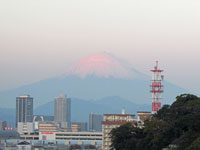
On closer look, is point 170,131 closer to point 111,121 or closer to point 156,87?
point 156,87

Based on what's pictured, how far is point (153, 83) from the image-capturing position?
122875 mm

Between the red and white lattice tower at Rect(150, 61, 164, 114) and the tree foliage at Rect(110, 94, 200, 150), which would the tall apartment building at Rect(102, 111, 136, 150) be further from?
the tree foliage at Rect(110, 94, 200, 150)

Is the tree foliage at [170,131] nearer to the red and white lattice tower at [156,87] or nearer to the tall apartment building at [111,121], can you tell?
the red and white lattice tower at [156,87]

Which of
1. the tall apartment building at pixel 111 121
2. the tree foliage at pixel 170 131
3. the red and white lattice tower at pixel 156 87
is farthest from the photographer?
the tall apartment building at pixel 111 121

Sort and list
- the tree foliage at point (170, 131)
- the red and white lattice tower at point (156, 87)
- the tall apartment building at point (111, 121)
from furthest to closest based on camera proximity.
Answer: the tall apartment building at point (111, 121) < the red and white lattice tower at point (156, 87) < the tree foliage at point (170, 131)

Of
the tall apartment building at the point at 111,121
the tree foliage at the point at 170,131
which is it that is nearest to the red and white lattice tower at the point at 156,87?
the tall apartment building at the point at 111,121

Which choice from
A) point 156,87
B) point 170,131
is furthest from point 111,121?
point 170,131

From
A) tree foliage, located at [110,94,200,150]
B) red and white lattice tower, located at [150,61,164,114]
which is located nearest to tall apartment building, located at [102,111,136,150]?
red and white lattice tower, located at [150,61,164,114]

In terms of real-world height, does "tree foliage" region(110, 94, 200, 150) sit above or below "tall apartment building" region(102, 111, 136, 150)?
below

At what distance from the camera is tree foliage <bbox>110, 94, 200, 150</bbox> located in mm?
68625

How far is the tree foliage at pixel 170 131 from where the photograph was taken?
68.6 m

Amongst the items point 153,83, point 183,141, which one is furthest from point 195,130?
point 153,83

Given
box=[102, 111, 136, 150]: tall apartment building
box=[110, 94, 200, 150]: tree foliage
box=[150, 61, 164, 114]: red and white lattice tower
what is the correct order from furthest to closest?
box=[102, 111, 136, 150]: tall apartment building, box=[150, 61, 164, 114]: red and white lattice tower, box=[110, 94, 200, 150]: tree foliage

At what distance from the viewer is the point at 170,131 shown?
75438mm
